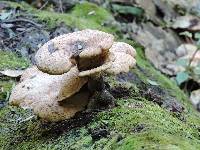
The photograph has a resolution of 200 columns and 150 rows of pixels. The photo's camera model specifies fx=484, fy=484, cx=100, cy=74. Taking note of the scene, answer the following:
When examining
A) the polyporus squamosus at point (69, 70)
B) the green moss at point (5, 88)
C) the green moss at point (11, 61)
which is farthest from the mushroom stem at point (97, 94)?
the green moss at point (11, 61)

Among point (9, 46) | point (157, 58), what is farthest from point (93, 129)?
point (157, 58)

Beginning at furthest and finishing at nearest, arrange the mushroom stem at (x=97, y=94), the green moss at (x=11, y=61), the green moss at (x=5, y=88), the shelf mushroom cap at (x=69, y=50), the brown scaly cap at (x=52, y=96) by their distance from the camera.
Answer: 1. the green moss at (x=11, y=61)
2. the green moss at (x=5, y=88)
3. the mushroom stem at (x=97, y=94)
4. the brown scaly cap at (x=52, y=96)
5. the shelf mushroom cap at (x=69, y=50)

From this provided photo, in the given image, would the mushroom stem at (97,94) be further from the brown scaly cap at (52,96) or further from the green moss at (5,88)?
the green moss at (5,88)

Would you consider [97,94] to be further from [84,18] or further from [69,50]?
[84,18]

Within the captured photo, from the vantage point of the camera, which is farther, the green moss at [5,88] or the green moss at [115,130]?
the green moss at [5,88]

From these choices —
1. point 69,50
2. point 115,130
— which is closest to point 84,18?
point 69,50

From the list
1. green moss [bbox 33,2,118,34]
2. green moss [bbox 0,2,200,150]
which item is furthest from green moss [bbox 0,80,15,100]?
green moss [bbox 33,2,118,34]

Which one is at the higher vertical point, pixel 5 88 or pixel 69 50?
pixel 69 50
